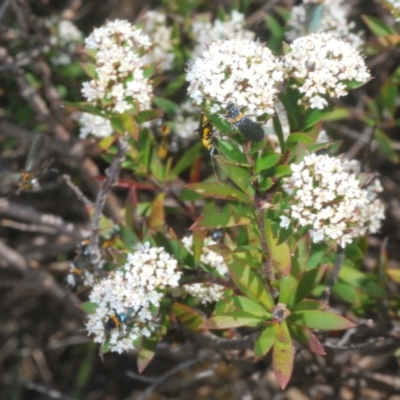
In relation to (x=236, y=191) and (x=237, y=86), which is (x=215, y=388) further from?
(x=237, y=86)

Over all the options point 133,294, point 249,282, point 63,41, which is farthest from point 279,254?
point 63,41

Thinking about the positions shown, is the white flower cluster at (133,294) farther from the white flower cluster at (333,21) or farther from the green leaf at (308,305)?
the white flower cluster at (333,21)

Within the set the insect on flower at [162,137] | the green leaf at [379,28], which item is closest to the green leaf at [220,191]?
the insect on flower at [162,137]

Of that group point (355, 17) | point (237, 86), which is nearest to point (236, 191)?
point (237, 86)

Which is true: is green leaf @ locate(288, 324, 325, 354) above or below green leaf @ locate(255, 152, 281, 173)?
below

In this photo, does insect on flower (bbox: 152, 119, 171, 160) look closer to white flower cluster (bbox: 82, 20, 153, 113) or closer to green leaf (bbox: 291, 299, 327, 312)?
white flower cluster (bbox: 82, 20, 153, 113)

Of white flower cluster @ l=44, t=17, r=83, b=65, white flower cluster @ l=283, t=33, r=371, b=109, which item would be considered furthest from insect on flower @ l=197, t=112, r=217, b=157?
white flower cluster @ l=44, t=17, r=83, b=65
